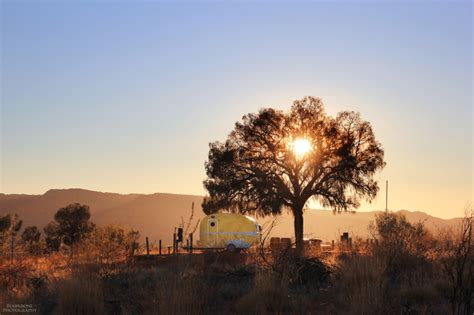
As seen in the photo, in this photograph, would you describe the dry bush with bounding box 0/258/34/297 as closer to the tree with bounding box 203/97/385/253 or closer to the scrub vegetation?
the scrub vegetation

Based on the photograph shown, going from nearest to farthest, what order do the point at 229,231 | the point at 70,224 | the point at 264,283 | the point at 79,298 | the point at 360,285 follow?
the point at 79,298
the point at 264,283
the point at 360,285
the point at 229,231
the point at 70,224

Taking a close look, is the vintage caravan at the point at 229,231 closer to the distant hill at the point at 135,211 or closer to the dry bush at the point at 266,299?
the dry bush at the point at 266,299

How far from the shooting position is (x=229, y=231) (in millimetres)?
34281

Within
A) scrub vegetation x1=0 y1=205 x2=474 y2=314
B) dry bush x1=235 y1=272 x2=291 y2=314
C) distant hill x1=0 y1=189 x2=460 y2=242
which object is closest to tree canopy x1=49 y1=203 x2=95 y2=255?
scrub vegetation x1=0 y1=205 x2=474 y2=314

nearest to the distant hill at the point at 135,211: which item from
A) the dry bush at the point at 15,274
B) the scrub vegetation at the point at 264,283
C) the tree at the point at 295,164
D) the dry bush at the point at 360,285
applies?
the tree at the point at 295,164

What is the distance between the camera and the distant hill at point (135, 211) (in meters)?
146

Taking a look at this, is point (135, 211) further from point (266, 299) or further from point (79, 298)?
point (266, 299)

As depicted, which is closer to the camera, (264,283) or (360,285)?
(264,283)

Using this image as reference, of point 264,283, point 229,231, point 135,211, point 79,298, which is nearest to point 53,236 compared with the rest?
point 229,231

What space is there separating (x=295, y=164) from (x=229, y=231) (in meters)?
6.80

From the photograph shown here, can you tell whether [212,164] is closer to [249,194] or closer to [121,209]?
[249,194]

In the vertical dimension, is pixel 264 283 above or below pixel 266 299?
above

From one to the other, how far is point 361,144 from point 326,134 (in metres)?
2.67

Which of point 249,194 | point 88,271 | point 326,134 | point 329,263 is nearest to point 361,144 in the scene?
point 326,134
